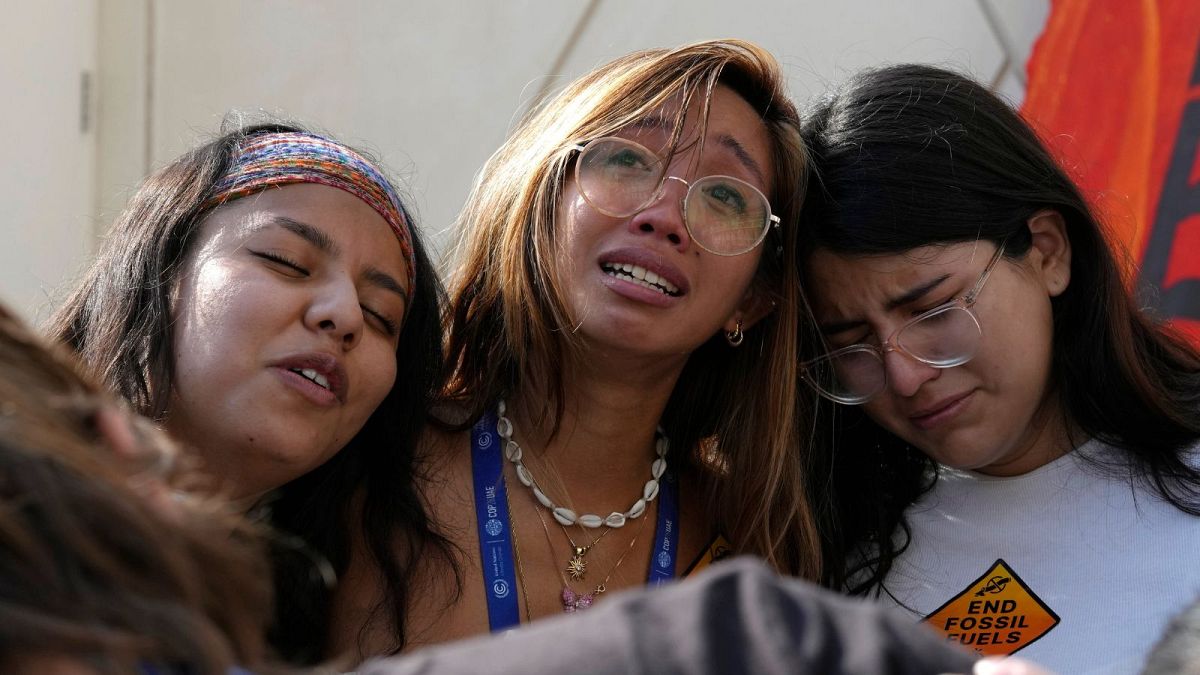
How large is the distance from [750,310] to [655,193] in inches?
14.7

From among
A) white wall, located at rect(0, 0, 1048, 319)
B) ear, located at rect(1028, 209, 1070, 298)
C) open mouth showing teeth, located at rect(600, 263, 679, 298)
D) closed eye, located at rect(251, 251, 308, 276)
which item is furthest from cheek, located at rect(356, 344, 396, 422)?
white wall, located at rect(0, 0, 1048, 319)

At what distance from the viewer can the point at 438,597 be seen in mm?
2107

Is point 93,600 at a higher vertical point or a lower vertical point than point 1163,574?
higher

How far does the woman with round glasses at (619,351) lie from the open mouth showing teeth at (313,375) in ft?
1.38

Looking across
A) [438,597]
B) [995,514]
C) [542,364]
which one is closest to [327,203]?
[542,364]

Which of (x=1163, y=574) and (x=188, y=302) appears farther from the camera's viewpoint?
(x=1163, y=574)

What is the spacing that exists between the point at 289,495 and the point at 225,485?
27cm

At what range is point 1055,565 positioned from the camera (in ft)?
6.91

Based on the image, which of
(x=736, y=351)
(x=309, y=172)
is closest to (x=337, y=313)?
(x=309, y=172)

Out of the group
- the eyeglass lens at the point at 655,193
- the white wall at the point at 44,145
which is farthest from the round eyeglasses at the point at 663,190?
the white wall at the point at 44,145

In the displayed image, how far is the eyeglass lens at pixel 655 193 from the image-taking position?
2172 millimetres

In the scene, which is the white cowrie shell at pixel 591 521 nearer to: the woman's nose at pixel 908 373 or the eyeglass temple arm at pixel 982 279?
the woman's nose at pixel 908 373

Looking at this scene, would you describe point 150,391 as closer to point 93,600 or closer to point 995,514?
point 93,600

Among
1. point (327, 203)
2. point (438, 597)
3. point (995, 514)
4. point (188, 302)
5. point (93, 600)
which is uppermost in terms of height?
point (93, 600)
